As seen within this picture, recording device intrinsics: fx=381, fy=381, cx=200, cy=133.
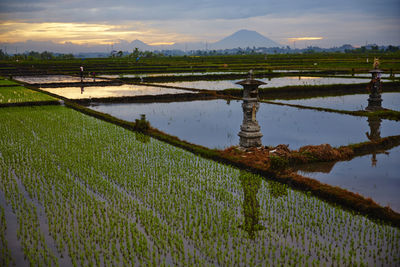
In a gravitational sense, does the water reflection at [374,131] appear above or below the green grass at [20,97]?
below

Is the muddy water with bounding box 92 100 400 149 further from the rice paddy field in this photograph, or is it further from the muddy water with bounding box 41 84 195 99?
the muddy water with bounding box 41 84 195 99

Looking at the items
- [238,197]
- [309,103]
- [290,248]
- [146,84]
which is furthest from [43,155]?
[146,84]

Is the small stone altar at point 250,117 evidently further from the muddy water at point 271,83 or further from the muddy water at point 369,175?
the muddy water at point 271,83

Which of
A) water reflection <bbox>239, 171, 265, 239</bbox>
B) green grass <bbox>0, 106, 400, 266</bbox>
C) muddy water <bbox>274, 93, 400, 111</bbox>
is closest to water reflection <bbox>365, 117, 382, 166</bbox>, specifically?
muddy water <bbox>274, 93, 400, 111</bbox>

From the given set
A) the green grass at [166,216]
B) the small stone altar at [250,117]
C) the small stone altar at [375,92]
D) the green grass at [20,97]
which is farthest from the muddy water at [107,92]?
the small stone altar at [250,117]

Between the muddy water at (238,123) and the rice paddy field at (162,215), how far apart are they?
2.09 meters

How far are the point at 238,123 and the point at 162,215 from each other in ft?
29.8

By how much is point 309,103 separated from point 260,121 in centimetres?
612

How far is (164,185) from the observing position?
8297mm

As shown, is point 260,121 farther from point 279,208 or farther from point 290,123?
point 279,208

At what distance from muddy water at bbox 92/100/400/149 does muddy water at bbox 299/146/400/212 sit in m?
1.63

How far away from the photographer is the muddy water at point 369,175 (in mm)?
7656

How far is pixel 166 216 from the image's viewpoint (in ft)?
22.0

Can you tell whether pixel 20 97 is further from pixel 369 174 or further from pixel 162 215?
pixel 369 174
